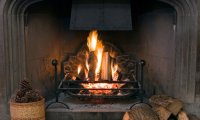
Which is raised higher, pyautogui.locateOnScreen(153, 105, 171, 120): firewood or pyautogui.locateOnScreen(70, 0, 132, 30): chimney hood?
pyautogui.locateOnScreen(70, 0, 132, 30): chimney hood

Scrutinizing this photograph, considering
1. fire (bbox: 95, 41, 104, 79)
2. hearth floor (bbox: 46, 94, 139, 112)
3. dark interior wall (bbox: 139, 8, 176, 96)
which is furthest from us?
fire (bbox: 95, 41, 104, 79)

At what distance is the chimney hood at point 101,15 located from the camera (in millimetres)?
2574

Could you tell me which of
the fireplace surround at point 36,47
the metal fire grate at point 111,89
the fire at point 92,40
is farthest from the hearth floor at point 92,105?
the fire at point 92,40

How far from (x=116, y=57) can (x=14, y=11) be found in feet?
3.43

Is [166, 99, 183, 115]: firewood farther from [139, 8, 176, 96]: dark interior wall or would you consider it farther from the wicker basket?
the wicker basket

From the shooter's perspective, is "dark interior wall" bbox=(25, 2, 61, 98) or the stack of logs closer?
the stack of logs

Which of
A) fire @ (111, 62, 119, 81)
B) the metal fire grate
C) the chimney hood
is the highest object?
the chimney hood

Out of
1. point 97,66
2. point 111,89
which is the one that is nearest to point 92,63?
point 97,66

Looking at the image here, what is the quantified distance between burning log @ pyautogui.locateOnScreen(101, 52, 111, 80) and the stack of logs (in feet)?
1.65

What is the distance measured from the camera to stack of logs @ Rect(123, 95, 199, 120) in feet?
7.61

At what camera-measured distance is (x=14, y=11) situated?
2498 millimetres

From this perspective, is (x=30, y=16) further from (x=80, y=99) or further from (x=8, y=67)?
(x=80, y=99)

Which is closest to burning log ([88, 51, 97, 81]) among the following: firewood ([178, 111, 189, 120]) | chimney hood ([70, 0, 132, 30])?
chimney hood ([70, 0, 132, 30])

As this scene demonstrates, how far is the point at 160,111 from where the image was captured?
2.39 m
